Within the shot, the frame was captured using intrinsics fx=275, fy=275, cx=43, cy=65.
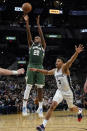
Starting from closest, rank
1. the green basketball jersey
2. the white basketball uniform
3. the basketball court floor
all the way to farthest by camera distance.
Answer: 1. the white basketball uniform
2. the basketball court floor
3. the green basketball jersey

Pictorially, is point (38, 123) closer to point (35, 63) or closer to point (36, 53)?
point (35, 63)

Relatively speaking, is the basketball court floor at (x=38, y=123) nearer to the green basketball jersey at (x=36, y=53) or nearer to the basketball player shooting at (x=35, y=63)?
the basketball player shooting at (x=35, y=63)

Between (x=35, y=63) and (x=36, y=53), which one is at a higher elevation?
(x=36, y=53)

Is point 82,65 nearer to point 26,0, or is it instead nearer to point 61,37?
point 61,37

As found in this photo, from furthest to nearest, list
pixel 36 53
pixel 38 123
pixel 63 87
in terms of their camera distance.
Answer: pixel 38 123, pixel 36 53, pixel 63 87

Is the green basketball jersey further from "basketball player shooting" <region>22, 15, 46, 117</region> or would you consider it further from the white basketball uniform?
the white basketball uniform

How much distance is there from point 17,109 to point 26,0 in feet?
56.5

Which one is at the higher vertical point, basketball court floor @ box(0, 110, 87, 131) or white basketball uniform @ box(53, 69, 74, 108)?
white basketball uniform @ box(53, 69, 74, 108)

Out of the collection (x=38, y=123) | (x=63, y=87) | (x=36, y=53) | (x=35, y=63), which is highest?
(x=36, y=53)

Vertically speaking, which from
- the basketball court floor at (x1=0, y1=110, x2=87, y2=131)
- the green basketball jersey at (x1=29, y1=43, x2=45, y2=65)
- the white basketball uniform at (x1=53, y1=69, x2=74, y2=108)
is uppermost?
the green basketball jersey at (x1=29, y1=43, x2=45, y2=65)

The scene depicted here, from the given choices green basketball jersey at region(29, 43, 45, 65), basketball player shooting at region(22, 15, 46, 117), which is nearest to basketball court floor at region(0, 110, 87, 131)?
basketball player shooting at region(22, 15, 46, 117)

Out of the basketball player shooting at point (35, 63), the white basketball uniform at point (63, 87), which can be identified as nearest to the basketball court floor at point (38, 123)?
the basketball player shooting at point (35, 63)

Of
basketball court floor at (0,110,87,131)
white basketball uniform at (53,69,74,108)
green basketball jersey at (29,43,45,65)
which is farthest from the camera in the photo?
green basketball jersey at (29,43,45,65)

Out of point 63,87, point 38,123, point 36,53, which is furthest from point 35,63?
point 38,123
